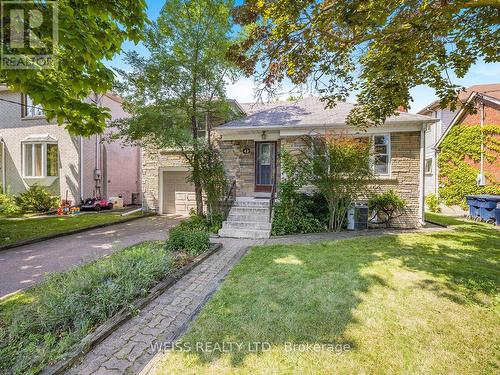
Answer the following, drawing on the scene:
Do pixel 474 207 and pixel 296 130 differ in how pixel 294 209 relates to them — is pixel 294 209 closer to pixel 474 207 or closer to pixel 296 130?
pixel 296 130

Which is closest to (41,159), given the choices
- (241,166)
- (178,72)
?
(178,72)

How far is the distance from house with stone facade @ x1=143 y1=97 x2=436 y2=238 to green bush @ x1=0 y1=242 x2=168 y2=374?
4628 mm

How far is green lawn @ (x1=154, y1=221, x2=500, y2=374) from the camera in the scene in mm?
2455

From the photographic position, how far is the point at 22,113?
14.7 m

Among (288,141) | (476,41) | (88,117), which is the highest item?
(476,41)

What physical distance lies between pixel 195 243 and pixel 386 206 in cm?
765

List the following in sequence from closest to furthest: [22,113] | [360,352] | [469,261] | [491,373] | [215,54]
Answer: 1. [491,373]
2. [360,352]
3. [469,261]
4. [215,54]
5. [22,113]

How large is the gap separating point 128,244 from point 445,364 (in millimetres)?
7454

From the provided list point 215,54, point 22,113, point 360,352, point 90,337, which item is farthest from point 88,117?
point 22,113

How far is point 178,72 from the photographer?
8.63 metres

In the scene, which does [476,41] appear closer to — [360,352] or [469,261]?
[469,261]

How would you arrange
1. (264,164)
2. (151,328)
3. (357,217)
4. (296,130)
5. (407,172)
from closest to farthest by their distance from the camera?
(151,328) → (357,217) → (407,172) → (296,130) → (264,164)

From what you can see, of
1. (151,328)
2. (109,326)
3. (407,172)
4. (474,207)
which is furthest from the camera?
(474,207)

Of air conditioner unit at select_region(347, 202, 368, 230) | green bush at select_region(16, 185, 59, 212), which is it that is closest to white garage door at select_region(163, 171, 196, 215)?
green bush at select_region(16, 185, 59, 212)
